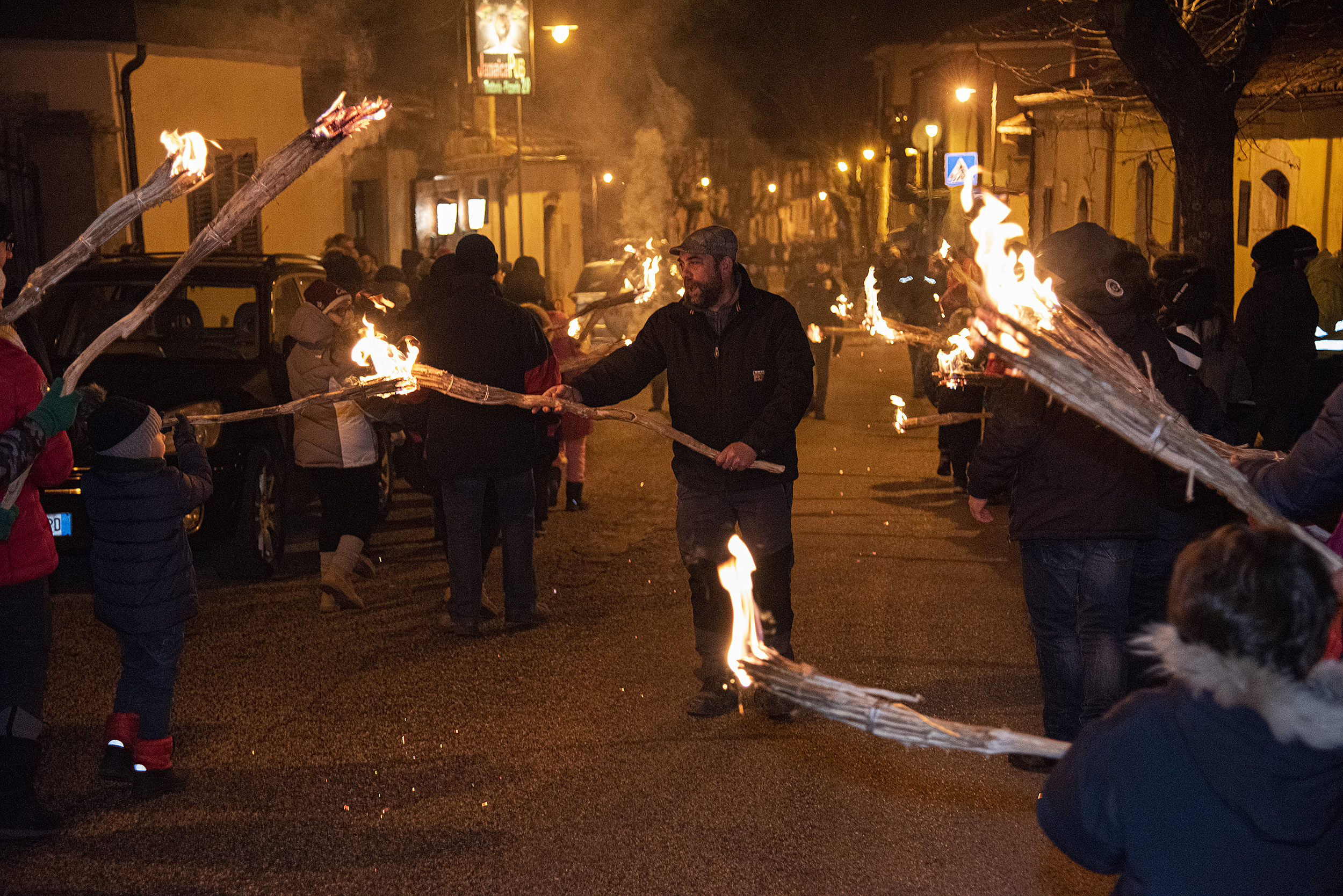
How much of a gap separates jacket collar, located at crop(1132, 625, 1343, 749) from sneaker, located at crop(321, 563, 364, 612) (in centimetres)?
617

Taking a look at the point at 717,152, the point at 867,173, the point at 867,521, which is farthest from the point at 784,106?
the point at 867,521

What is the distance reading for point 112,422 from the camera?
4.92m

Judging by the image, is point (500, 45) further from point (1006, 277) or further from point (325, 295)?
point (1006, 277)

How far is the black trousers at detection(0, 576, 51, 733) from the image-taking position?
4.59 m

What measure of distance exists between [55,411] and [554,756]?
2.36 meters

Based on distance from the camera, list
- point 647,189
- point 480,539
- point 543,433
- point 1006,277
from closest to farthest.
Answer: point 1006,277, point 480,539, point 543,433, point 647,189

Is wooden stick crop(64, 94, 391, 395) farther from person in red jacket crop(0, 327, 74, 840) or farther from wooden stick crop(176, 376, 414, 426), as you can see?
wooden stick crop(176, 376, 414, 426)

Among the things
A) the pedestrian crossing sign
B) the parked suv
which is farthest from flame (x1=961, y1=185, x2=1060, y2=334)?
the pedestrian crossing sign

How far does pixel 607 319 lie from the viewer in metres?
20.7

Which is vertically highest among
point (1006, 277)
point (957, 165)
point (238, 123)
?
point (238, 123)

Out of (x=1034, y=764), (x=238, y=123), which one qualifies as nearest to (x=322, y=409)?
(x=1034, y=764)

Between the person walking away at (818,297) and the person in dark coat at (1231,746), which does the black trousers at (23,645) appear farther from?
the person walking away at (818,297)

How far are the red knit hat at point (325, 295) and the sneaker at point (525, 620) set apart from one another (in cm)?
214

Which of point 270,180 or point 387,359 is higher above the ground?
point 270,180
